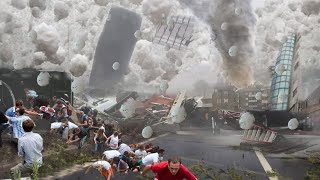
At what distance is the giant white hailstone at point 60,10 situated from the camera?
8266 millimetres

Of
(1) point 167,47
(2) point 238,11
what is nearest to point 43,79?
(1) point 167,47

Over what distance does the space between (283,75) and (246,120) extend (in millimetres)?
957

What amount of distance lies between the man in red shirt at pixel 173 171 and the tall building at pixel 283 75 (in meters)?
3.01

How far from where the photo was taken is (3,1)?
→ 27.2ft

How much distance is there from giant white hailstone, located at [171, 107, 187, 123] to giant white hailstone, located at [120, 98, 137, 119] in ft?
2.33

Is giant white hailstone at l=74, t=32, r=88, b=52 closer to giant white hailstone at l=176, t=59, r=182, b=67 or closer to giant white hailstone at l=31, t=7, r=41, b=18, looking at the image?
giant white hailstone at l=31, t=7, r=41, b=18

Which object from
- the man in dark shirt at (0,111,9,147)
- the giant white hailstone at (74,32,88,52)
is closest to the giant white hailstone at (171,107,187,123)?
the giant white hailstone at (74,32,88,52)

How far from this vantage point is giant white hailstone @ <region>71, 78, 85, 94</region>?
8.35 metres

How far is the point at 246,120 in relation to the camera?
7.76 meters

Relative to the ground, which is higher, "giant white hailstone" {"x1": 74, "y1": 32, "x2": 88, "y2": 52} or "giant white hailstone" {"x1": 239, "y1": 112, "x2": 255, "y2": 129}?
"giant white hailstone" {"x1": 74, "y1": 32, "x2": 88, "y2": 52}

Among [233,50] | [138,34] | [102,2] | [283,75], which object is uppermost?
[102,2]

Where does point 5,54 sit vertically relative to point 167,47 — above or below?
below

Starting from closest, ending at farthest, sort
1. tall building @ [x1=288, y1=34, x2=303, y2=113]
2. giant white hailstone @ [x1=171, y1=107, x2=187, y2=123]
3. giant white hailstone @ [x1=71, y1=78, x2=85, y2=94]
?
tall building @ [x1=288, y1=34, x2=303, y2=113] → giant white hailstone @ [x1=171, y1=107, x2=187, y2=123] → giant white hailstone @ [x1=71, y1=78, x2=85, y2=94]

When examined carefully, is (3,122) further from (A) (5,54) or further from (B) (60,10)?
(B) (60,10)
